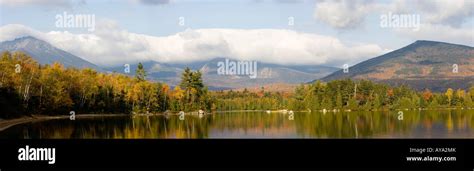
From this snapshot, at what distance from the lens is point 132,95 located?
126062 millimetres

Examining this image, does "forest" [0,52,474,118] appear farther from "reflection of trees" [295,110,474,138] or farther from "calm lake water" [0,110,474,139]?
"reflection of trees" [295,110,474,138]

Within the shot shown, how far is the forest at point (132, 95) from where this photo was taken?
84750 mm

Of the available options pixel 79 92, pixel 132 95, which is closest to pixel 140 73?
pixel 132 95

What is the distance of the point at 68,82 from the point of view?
105875 mm

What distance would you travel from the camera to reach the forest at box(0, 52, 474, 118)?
84750 millimetres

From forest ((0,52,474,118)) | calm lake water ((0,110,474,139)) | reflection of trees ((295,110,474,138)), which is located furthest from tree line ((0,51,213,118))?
reflection of trees ((295,110,474,138))

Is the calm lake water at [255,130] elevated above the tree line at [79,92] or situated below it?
below

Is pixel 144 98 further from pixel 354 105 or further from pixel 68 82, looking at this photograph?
pixel 354 105
